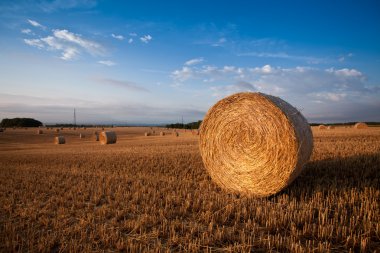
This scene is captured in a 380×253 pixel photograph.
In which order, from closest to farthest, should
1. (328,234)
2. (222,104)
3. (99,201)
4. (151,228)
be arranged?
(328,234), (151,228), (99,201), (222,104)

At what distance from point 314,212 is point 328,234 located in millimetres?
797

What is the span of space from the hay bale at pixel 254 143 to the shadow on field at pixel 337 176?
1.69 ft

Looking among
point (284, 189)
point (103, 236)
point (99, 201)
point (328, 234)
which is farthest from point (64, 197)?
point (328, 234)

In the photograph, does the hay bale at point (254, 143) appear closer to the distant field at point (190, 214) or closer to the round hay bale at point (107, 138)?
the distant field at point (190, 214)

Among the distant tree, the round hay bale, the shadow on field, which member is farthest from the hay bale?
the distant tree

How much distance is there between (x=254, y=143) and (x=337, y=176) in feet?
7.78

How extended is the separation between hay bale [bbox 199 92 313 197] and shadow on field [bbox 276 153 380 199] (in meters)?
0.52

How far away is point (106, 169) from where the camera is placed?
31.3ft

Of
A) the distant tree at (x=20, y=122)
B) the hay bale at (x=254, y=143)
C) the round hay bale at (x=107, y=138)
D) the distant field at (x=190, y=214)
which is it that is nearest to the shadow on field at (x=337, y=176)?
the distant field at (x=190, y=214)

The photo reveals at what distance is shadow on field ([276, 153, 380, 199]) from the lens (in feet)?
18.6

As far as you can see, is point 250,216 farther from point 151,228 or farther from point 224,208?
point 151,228

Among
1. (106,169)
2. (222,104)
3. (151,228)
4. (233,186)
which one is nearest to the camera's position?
(151,228)

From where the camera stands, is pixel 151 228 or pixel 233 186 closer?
pixel 151 228

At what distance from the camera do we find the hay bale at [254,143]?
17.9 feet
